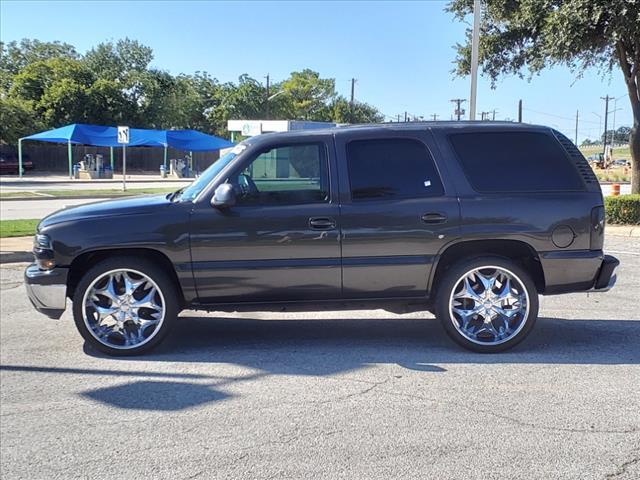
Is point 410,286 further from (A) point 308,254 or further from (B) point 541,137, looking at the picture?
(B) point 541,137

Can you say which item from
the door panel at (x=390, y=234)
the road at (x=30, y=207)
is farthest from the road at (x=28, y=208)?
the door panel at (x=390, y=234)

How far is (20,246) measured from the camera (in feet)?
35.7

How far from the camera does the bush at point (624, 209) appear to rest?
45.6 ft

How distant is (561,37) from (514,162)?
9.78 metres

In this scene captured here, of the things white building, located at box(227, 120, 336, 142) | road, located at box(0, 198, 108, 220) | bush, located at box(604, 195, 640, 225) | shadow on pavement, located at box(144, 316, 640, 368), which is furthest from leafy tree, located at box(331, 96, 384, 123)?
shadow on pavement, located at box(144, 316, 640, 368)

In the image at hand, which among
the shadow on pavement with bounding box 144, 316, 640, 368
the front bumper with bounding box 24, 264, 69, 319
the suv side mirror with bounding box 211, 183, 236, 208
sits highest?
the suv side mirror with bounding box 211, 183, 236, 208

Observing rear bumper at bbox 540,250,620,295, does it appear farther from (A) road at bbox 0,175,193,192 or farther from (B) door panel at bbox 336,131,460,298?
(A) road at bbox 0,175,193,192

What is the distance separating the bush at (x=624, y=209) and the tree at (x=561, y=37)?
2668mm

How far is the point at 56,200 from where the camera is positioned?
24078 mm

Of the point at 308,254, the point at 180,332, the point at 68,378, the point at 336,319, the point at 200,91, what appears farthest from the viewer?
the point at 200,91

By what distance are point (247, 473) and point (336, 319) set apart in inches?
127

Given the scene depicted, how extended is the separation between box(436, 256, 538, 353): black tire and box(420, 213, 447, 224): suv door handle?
42cm

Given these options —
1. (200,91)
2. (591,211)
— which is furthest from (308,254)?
(200,91)

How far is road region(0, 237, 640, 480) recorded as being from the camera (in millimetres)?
3379
